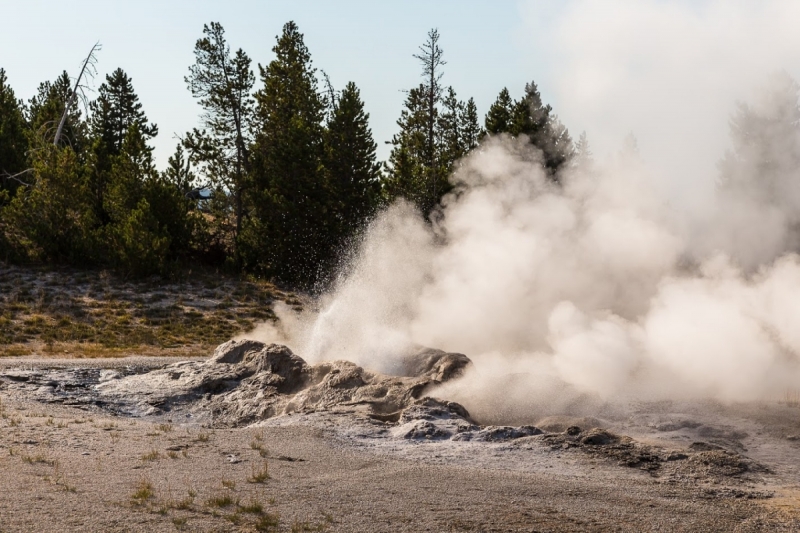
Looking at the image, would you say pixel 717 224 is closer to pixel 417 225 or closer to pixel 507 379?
pixel 507 379

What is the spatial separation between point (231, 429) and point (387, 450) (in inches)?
135

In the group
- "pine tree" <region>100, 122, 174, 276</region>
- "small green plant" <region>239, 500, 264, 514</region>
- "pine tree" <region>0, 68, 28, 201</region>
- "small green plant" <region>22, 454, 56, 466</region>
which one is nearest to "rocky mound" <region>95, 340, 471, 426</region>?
"small green plant" <region>22, 454, 56, 466</region>

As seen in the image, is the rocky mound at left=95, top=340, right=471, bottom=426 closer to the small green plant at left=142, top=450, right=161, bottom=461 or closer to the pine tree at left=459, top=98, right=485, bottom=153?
the small green plant at left=142, top=450, right=161, bottom=461

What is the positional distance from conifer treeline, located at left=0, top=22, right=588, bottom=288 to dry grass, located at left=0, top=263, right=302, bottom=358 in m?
1.20

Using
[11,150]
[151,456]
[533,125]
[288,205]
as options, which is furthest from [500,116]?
[151,456]

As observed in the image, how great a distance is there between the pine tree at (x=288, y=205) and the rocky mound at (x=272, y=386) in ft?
65.6

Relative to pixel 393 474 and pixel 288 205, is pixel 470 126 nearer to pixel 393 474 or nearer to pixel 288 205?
pixel 288 205

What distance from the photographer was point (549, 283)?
2717 cm

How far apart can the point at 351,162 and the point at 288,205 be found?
437 centimetres

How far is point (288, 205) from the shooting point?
4034cm

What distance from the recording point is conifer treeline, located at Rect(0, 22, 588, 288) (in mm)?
39156

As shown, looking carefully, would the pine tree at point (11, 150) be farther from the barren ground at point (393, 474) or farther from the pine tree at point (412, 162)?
the barren ground at point (393, 474)

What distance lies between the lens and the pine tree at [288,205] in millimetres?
40562

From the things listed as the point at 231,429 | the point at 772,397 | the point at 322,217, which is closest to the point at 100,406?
the point at 231,429
